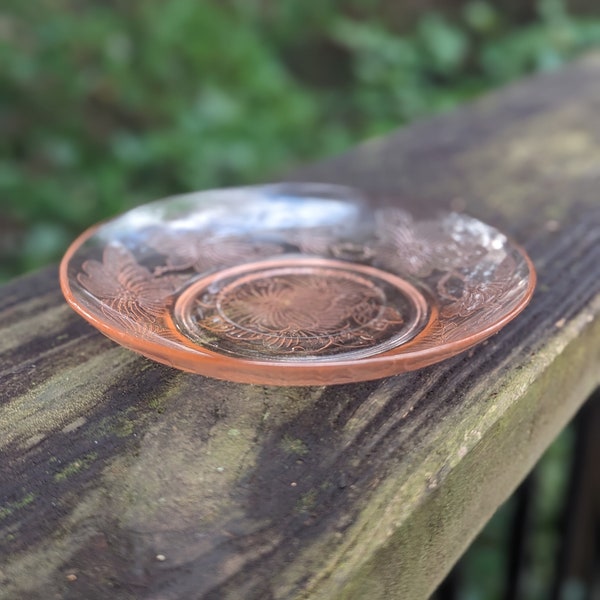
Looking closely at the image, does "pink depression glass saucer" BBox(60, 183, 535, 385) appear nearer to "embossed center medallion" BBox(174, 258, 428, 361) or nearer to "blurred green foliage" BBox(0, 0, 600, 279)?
"embossed center medallion" BBox(174, 258, 428, 361)

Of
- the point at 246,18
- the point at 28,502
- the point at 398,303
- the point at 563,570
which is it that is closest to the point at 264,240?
the point at 398,303

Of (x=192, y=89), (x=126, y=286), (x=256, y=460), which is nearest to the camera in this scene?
(x=256, y=460)

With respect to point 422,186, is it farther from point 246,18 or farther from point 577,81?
point 246,18

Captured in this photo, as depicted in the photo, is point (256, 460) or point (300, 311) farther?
point (300, 311)

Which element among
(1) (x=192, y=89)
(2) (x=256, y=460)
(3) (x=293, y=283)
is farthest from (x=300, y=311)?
(1) (x=192, y=89)

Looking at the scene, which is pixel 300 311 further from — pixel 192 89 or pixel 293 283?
pixel 192 89
